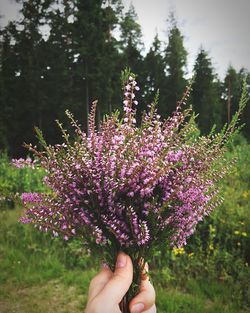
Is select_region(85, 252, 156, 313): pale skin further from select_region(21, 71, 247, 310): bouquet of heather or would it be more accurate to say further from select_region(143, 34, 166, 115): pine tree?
select_region(143, 34, 166, 115): pine tree

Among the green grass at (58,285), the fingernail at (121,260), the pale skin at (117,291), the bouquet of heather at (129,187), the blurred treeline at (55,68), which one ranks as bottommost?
the green grass at (58,285)

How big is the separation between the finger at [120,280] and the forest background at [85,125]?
2.15 ft

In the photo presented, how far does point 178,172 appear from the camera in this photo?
1.81 metres

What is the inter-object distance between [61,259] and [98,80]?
22.4 meters

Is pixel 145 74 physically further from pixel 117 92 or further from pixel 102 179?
pixel 102 179

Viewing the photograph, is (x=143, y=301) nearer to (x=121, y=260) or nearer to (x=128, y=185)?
(x=121, y=260)

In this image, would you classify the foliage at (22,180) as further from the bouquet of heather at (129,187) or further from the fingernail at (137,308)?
the fingernail at (137,308)

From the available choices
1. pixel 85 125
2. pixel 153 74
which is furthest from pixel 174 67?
pixel 85 125

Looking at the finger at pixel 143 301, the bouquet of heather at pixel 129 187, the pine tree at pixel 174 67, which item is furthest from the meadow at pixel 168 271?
the pine tree at pixel 174 67

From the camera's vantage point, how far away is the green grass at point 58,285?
4.47 m

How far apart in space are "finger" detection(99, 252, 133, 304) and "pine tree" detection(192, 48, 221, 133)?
114 ft

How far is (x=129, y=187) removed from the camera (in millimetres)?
1773

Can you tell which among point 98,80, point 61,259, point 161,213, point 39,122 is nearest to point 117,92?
point 98,80

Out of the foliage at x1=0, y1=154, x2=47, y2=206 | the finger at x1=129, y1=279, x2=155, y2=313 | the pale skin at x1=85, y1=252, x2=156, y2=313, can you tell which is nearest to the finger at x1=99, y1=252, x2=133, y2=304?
the pale skin at x1=85, y1=252, x2=156, y2=313
